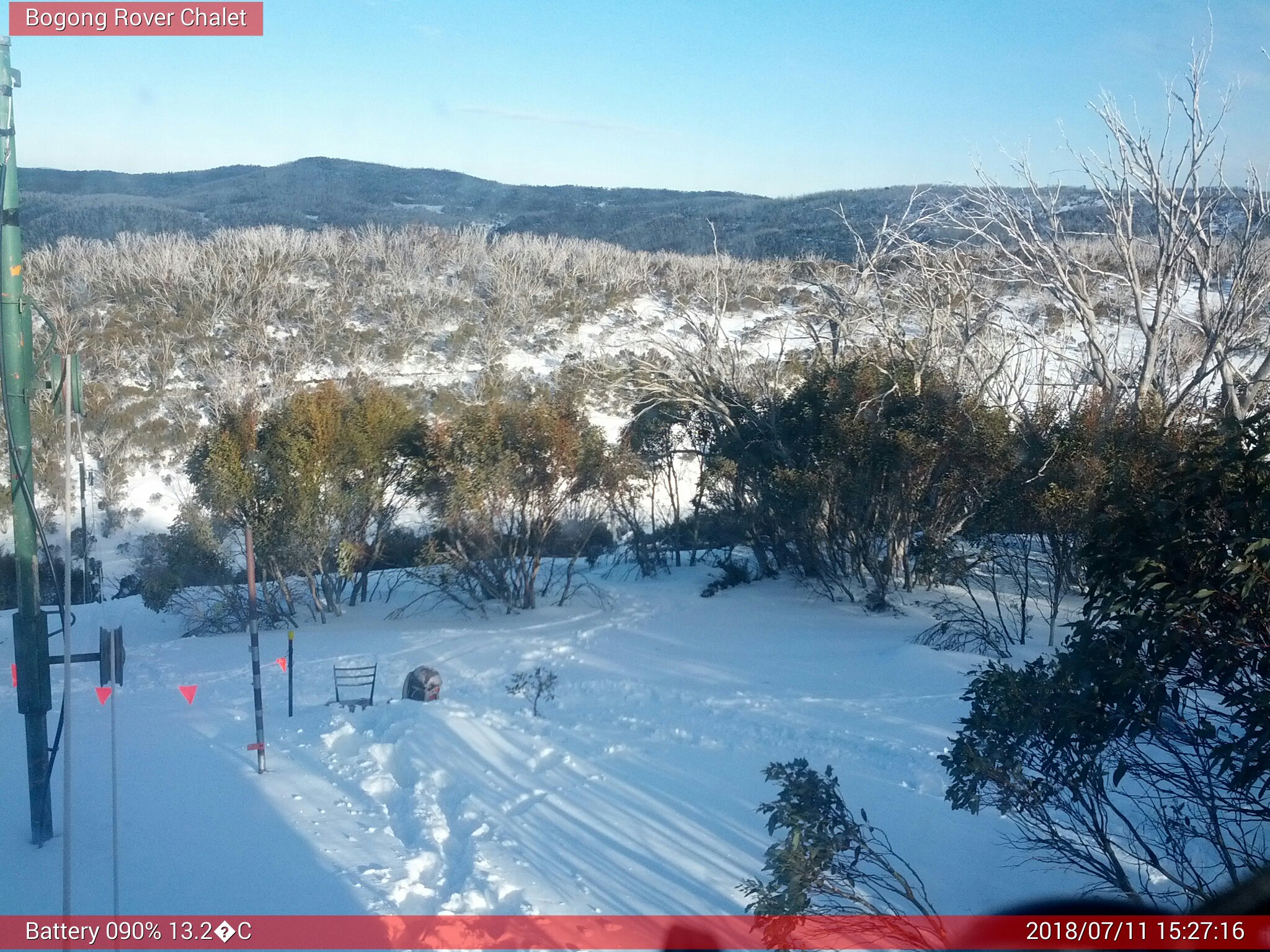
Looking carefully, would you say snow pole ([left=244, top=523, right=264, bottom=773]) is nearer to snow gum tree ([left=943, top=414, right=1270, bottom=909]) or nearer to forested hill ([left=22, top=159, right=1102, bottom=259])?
snow gum tree ([left=943, top=414, right=1270, bottom=909])

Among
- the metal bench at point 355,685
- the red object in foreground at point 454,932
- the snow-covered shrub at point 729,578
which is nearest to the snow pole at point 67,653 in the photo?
the red object in foreground at point 454,932

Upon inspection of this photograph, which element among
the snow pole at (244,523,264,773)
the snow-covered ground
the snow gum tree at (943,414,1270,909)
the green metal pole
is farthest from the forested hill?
the snow gum tree at (943,414,1270,909)

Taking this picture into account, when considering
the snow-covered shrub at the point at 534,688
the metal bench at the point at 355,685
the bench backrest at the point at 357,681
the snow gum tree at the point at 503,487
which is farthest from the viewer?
the snow gum tree at the point at 503,487

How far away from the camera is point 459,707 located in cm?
940

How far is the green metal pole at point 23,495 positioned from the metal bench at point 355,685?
3.29 meters

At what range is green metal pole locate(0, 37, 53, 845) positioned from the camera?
20.3ft

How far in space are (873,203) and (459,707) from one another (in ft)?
174

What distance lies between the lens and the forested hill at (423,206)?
1967 inches

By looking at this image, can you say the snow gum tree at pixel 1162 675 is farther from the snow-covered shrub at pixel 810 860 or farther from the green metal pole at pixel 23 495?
the green metal pole at pixel 23 495

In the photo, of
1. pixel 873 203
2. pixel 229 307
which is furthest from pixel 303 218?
pixel 873 203

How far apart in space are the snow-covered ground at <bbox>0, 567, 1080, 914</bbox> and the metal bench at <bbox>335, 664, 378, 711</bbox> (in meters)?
0.18

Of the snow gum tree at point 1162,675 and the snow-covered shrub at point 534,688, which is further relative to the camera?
the snow-covered shrub at point 534,688

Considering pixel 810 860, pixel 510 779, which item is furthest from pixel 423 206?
pixel 810 860

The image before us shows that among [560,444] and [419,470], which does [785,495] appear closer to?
[560,444]
